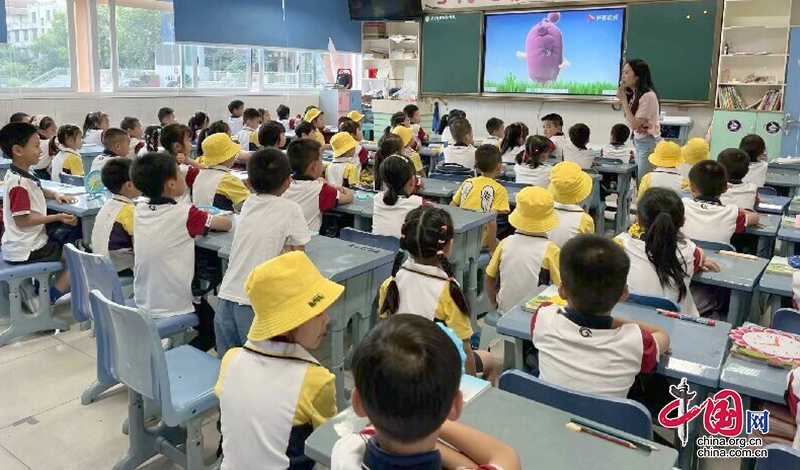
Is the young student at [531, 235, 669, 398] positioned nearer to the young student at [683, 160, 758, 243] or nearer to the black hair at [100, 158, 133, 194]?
the young student at [683, 160, 758, 243]

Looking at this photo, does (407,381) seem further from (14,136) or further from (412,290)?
(14,136)

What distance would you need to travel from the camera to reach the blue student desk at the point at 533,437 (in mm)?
1293

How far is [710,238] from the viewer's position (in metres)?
3.25

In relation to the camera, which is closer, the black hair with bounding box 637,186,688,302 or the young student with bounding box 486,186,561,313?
the black hair with bounding box 637,186,688,302

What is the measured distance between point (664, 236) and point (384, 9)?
28.7 ft

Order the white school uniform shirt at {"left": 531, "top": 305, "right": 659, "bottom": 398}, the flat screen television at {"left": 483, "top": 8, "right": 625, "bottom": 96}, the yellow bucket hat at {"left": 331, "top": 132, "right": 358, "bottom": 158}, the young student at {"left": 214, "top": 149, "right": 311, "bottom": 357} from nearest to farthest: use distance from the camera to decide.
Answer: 1. the white school uniform shirt at {"left": 531, "top": 305, "right": 659, "bottom": 398}
2. the young student at {"left": 214, "top": 149, "right": 311, "bottom": 357}
3. the yellow bucket hat at {"left": 331, "top": 132, "right": 358, "bottom": 158}
4. the flat screen television at {"left": 483, "top": 8, "right": 625, "bottom": 96}

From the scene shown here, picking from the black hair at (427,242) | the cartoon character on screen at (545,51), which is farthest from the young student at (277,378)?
the cartoon character on screen at (545,51)

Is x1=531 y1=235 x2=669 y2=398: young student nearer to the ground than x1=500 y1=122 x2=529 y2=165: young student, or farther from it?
nearer to the ground

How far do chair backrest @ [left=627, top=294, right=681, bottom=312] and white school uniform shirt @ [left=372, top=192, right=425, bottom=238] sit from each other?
142cm

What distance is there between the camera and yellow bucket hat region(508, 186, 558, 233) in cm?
279

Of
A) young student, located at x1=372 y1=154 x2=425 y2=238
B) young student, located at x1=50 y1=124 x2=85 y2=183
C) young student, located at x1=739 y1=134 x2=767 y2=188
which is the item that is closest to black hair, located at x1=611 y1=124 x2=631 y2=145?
young student, located at x1=739 y1=134 x2=767 y2=188

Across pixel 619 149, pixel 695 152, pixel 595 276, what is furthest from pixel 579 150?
pixel 595 276

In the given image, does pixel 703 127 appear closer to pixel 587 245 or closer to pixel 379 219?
pixel 379 219

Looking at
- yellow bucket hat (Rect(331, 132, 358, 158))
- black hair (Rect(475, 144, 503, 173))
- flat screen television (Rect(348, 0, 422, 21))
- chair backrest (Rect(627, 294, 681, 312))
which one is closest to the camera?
chair backrest (Rect(627, 294, 681, 312))
